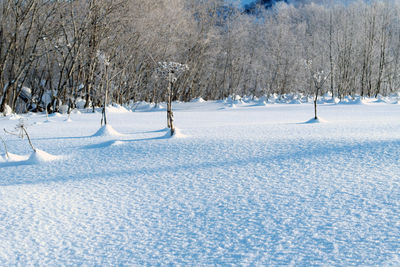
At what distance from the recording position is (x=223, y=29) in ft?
80.0

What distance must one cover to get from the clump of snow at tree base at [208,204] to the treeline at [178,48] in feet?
25.2

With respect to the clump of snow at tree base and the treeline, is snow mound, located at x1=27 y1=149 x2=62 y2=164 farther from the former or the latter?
the treeline

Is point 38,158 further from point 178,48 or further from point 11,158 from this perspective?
point 178,48

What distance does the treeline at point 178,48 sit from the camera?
1438cm

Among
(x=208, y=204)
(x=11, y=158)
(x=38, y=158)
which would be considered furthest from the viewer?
(x=11, y=158)

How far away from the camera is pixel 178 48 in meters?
21.6

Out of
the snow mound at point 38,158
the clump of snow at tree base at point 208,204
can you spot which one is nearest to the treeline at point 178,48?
the snow mound at point 38,158

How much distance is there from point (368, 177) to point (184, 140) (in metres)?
2.75

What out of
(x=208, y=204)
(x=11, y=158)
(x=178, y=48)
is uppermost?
(x=178, y=48)

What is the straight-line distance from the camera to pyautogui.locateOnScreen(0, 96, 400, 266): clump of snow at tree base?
208 centimetres

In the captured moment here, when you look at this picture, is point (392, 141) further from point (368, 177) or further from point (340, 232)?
point (340, 232)

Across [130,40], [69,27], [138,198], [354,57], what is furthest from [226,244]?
[354,57]

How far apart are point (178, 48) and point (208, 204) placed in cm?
1963

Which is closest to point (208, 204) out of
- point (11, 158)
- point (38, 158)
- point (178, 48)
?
point (38, 158)
